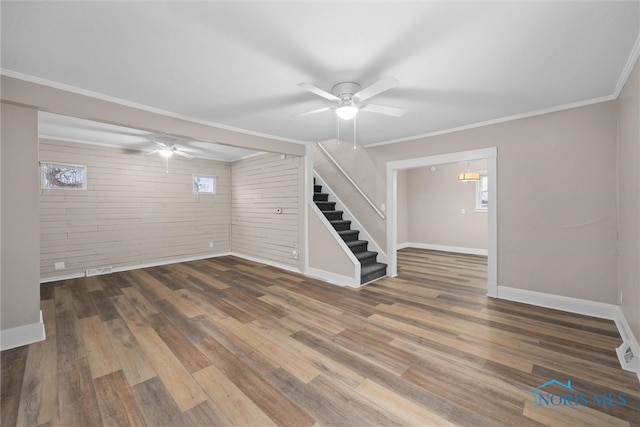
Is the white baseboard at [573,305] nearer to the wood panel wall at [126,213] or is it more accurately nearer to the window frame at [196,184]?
the wood panel wall at [126,213]

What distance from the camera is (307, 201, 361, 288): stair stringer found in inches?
166

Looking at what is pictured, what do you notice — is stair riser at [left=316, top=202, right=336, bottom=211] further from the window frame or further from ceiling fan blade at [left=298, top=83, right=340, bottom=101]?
ceiling fan blade at [left=298, top=83, right=340, bottom=101]

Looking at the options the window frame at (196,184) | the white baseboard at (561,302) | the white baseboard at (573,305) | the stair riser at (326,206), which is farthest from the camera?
the window frame at (196,184)

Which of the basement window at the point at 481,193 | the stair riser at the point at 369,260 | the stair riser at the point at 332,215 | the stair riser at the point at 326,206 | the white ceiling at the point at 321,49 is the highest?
the white ceiling at the point at 321,49

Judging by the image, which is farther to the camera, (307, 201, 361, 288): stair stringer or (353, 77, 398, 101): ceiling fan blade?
(307, 201, 361, 288): stair stringer

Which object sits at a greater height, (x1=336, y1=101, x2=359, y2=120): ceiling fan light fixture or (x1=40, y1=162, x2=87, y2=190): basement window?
(x1=336, y1=101, x2=359, y2=120): ceiling fan light fixture

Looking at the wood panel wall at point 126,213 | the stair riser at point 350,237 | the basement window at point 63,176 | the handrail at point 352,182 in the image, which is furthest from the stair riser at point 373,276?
the basement window at point 63,176

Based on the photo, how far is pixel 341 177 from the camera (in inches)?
231

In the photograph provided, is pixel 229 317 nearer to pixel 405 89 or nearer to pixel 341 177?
pixel 405 89

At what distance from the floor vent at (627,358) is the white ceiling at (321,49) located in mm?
2473

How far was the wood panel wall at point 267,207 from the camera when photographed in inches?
208

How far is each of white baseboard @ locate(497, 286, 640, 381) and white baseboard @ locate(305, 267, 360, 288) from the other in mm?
2128

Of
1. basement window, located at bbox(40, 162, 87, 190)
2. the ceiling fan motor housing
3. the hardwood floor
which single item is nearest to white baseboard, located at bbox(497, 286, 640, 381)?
the hardwood floor

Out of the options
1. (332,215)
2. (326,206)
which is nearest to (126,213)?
(326,206)
